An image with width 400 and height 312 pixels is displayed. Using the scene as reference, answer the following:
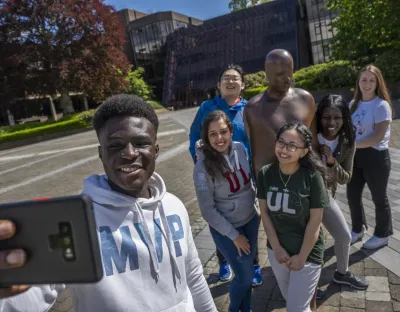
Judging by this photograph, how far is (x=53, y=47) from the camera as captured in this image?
2241 cm

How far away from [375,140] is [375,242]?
1.09 metres

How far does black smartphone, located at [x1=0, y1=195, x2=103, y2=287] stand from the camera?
0.74m

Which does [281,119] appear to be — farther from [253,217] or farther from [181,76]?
[181,76]

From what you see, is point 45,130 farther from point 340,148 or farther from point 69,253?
point 69,253

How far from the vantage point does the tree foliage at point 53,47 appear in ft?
70.9

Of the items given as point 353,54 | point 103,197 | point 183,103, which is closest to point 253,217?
point 103,197

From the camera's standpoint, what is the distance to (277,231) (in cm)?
218

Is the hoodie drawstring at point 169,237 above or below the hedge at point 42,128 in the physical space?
below

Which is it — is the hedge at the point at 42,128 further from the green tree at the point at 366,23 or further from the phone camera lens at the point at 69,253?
the phone camera lens at the point at 69,253

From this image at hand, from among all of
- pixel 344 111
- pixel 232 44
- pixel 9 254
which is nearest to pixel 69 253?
pixel 9 254

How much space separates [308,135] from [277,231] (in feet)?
2.33

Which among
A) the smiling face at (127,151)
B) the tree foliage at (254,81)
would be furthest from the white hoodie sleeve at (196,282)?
the tree foliage at (254,81)

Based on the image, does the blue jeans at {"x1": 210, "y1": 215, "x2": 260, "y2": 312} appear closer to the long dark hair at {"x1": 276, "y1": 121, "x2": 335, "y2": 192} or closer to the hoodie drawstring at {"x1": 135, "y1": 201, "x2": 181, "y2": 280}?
the long dark hair at {"x1": 276, "y1": 121, "x2": 335, "y2": 192}

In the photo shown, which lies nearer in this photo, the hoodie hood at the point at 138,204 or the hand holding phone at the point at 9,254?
the hand holding phone at the point at 9,254
